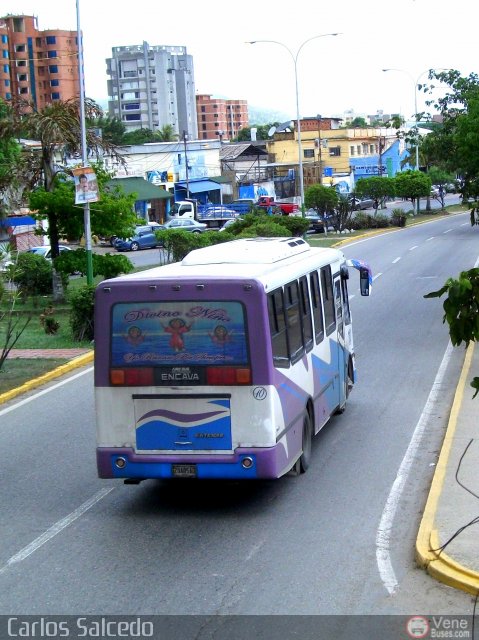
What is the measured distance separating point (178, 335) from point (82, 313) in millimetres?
13161

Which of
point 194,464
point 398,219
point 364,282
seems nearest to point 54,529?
point 194,464

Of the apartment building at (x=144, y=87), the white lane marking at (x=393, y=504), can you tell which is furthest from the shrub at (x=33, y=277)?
the apartment building at (x=144, y=87)

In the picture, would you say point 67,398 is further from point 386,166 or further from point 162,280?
point 386,166

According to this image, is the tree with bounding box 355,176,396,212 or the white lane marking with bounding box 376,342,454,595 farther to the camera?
the tree with bounding box 355,176,396,212

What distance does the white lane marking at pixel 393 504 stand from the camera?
27.5 ft

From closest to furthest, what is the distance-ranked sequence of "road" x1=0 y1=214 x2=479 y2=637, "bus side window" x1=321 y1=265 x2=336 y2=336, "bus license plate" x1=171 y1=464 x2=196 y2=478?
"road" x1=0 y1=214 x2=479 y2=637
"bus license plate" x1=171 y1=464 x2=196 y2=478
"bus side window" x1=321 y1=265 x2=336 y2=336

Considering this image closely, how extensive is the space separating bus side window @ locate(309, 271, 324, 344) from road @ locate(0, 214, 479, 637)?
1572 mm

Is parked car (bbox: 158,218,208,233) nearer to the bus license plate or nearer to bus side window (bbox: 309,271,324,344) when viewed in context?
bus side window (bbox: 309,271,324,344)

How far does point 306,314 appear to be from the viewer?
1212 cm

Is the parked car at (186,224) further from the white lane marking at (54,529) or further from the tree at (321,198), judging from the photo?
the white lane marking at (54,529)

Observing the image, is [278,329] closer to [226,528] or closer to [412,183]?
[226,528]

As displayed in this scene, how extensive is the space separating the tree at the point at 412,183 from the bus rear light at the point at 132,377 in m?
59.3

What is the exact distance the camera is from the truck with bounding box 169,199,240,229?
219ft

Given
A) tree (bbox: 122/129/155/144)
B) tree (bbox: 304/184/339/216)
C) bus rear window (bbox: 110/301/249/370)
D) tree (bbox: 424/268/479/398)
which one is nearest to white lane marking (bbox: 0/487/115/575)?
bus rear window (bbox: 110/301/249/370)
